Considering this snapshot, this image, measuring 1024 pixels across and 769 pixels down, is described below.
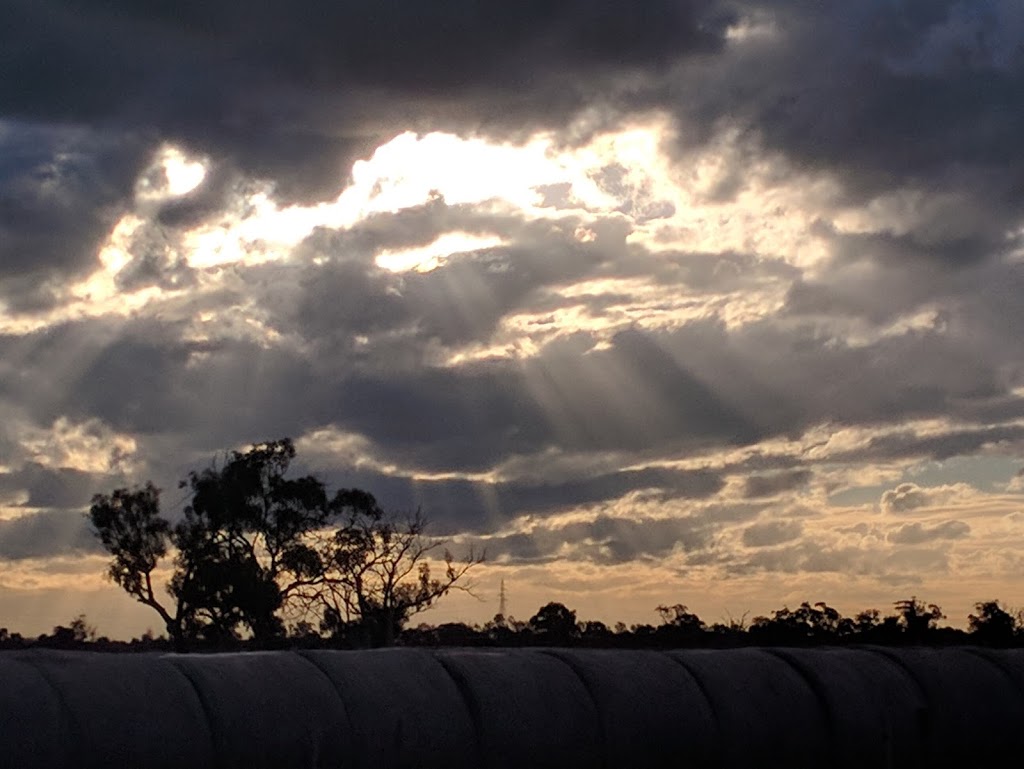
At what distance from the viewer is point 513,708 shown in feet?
70.8

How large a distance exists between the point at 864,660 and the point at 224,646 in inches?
1544

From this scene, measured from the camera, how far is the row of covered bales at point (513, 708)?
1750 centimetres

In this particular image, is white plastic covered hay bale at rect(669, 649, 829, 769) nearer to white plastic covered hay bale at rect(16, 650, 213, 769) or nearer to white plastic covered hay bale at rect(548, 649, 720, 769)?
white plastic covered hay bale at rect(548, 649, 720, 769)

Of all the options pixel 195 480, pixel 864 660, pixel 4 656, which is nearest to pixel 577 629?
pixel 195 480

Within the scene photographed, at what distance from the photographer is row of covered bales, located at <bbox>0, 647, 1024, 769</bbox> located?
1750cm

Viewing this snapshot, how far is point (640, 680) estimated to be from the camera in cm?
2381

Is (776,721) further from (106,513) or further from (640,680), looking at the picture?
(106,513)

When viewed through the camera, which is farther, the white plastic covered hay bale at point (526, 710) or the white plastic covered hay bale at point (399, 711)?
the white plastic covered hay bale at point (526, 710)

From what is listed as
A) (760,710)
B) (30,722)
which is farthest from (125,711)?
(760,710)

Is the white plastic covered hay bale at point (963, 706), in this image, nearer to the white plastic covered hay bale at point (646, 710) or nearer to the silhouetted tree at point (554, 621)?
the white plastic covered hay bale at point (646, 710)

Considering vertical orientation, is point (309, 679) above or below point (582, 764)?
above

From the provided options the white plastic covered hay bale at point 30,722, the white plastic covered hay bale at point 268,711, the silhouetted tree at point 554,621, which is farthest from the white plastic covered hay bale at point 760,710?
the silhouetted tree at point 554,621

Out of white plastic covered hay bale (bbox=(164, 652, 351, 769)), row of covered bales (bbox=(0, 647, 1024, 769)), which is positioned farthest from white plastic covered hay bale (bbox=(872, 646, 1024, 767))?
white plastic covered hay bale (bbox=(164, 652, 351, 769))

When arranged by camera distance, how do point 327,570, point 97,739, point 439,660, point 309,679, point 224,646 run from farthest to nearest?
1. point 327,570
2. point 224,646
3. point 439,660
4. point 309,679
5. point 97,739
